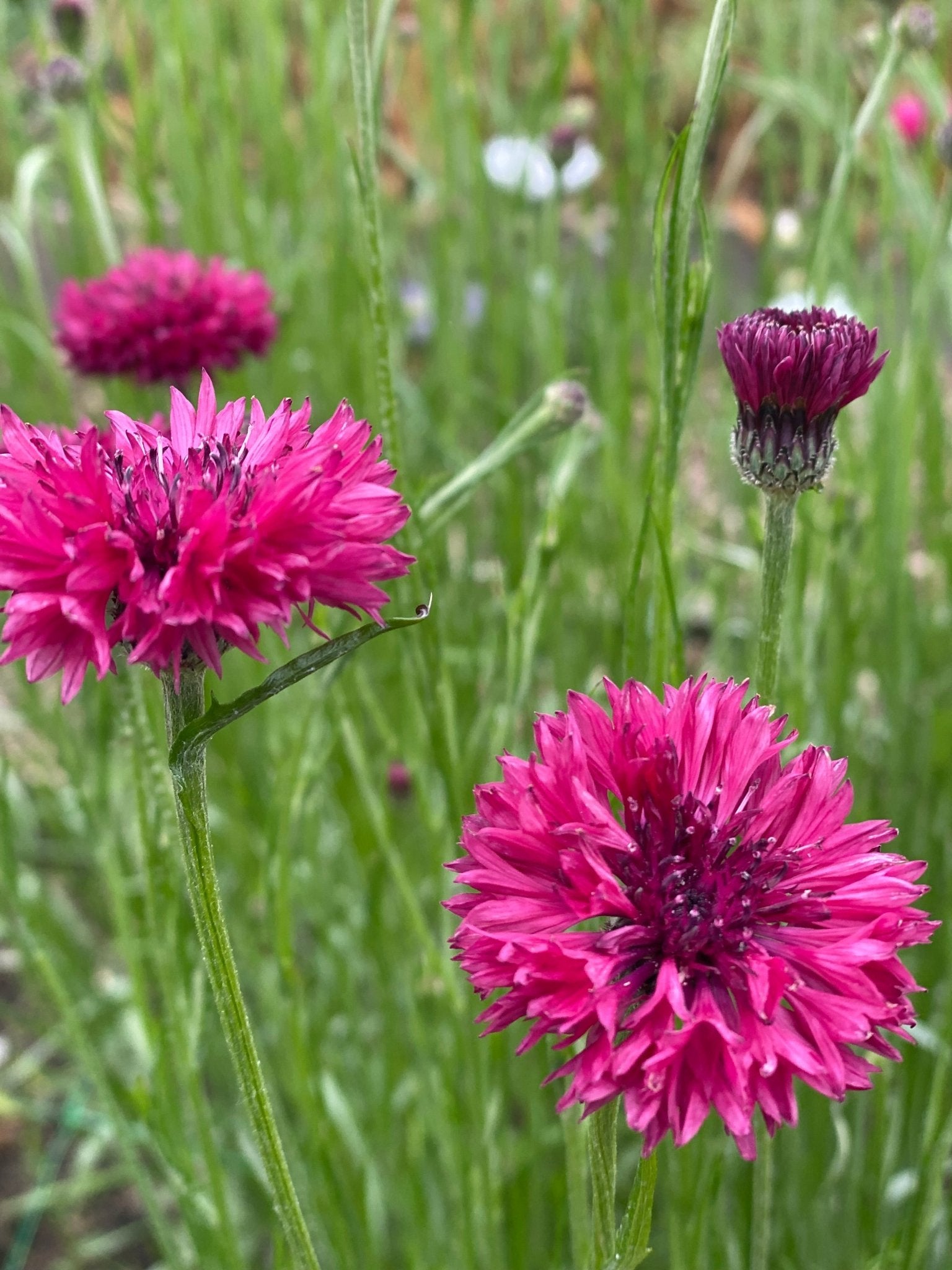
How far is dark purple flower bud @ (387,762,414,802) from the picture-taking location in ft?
3.38

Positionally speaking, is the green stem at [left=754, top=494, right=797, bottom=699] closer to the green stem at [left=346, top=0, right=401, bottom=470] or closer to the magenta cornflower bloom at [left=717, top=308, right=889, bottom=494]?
the magenta cornflower bloom at [left=717, top=308, right=889, bottom=494]

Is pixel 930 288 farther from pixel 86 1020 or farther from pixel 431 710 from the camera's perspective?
pixel 86 1020

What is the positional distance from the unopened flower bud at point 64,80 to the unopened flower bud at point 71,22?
0.05m

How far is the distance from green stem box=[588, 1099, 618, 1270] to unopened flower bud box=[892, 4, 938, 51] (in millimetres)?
693

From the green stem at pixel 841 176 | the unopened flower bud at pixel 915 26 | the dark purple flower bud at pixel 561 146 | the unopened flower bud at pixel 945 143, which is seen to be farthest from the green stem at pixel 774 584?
the dark purple flower bud at pixel 561 146

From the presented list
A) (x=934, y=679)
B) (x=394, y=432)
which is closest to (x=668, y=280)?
(x=394, y=432)

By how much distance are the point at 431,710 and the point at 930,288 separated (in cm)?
51

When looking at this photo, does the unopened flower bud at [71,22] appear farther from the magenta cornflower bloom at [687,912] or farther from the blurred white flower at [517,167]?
the magenta cornflower bloom at [687,912]

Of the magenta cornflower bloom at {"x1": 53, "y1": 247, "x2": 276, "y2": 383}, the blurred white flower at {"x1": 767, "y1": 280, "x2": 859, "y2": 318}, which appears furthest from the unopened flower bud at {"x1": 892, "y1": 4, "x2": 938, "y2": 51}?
the magenta cornflower bloom at {"x1": 53, "y1": 247, "x2": 276, "y2": 383}

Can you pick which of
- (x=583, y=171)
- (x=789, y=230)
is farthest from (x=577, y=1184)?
(x=583, y=171)

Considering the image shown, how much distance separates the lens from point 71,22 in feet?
3.60

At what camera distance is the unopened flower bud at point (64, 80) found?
1.05 meters

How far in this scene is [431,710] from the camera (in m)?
0.62

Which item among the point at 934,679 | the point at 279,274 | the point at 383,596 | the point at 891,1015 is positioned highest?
the point at 279,274
